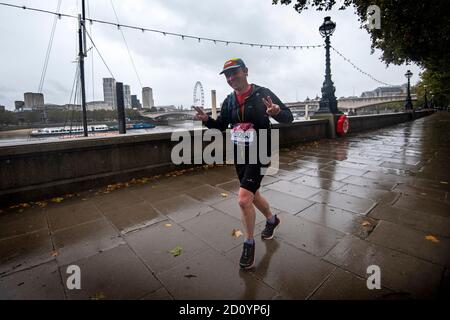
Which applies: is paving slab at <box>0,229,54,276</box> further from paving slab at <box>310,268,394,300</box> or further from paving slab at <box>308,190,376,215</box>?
paving slab at <box>308,190,376,215</box>

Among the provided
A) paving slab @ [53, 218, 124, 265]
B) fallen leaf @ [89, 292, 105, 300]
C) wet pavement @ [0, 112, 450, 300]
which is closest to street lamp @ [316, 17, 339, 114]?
wet pavement @ [0, 112, 450, 300]

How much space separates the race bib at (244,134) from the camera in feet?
7.75

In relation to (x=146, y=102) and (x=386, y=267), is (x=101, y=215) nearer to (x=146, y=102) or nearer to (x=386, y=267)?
(x=386, y=267)

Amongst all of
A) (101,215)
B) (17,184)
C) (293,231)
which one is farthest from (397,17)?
(17,184)

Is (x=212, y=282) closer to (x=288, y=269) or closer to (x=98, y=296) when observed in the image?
(x=288, y=269)

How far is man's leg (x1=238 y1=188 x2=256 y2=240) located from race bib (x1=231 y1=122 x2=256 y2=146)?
1.54ft

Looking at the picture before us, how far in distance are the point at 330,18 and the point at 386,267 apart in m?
10.5

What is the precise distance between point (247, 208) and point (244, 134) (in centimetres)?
72

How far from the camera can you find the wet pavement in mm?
2025

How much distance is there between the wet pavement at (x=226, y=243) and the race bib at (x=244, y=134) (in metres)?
1.16

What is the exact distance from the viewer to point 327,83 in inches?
422

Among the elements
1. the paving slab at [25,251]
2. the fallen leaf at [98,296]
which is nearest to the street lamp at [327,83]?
the paving slab at [25,251]

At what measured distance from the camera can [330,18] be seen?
9.80 metres

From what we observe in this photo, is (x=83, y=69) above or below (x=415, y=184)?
above
